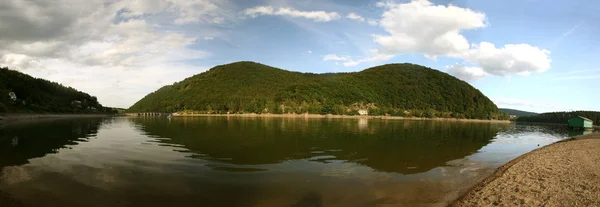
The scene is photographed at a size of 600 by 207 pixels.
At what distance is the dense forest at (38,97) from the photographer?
85875 mm

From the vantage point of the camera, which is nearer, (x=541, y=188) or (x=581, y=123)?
(x=541, y=188)

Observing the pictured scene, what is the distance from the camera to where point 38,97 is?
105 m

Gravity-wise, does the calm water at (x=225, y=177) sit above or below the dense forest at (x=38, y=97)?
below

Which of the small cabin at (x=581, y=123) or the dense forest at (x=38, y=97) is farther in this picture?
the small cabin at (x=581, y=123)

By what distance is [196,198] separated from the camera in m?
11.6

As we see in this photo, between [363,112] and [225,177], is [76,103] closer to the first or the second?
[363,112]

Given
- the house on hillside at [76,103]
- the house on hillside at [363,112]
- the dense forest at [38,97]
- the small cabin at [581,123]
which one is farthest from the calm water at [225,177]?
the house on hillside at [363,112]

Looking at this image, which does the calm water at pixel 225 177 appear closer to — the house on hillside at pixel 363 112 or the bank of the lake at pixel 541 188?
the bank of the lake at pixel 541 188

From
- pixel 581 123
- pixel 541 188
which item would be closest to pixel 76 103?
pixel 541 188

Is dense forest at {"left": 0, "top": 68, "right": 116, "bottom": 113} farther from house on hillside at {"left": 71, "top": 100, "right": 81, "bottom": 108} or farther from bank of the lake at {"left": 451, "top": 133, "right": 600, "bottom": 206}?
bank of the lake at {"left": 451, "top": 133, "right": 600, "bottom": 206}

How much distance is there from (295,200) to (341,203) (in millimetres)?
1889

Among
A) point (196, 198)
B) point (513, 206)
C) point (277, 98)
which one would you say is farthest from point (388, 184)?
point (277, 98)

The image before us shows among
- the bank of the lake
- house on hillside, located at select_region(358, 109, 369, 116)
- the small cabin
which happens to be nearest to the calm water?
the bank of the lake

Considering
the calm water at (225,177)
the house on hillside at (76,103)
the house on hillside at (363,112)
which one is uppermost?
the house on hillside at (76,103)
